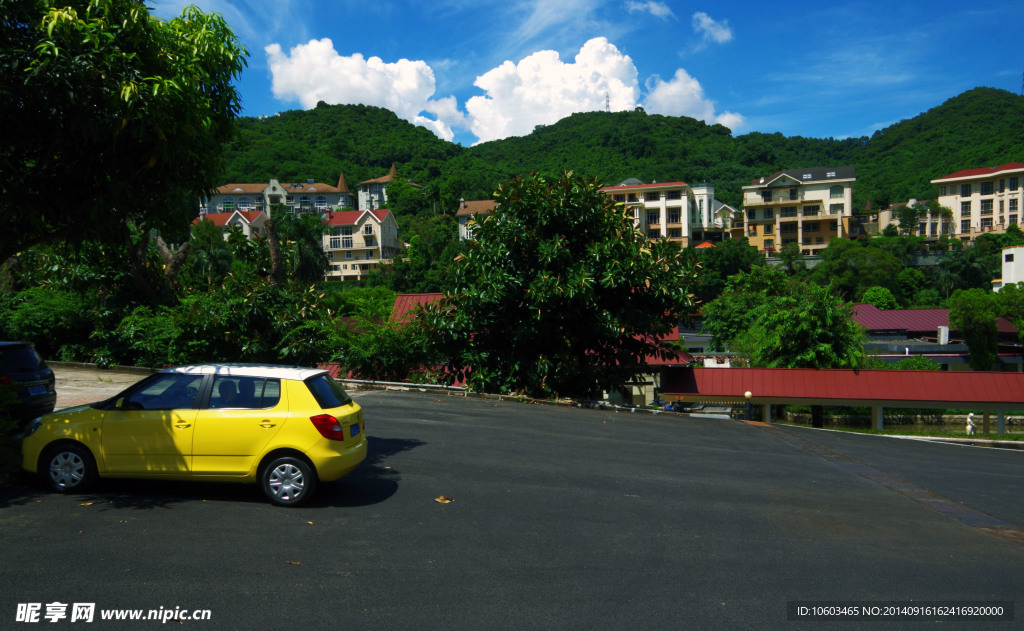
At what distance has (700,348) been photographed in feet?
172

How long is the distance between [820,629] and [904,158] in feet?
466

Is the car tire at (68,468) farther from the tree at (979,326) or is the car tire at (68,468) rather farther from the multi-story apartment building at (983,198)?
the multi-story apartment building at (983,198)

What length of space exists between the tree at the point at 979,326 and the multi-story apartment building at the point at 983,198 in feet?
191

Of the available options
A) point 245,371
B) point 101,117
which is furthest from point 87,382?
point 245,371

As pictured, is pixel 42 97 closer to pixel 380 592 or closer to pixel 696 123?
pixel 380 592

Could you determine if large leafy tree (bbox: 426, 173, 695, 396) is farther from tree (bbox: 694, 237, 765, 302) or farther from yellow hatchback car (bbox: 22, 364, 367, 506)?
tree (bbox: 694, 237, 765, 302)

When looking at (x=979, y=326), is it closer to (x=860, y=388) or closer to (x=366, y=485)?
(x=860, y=388)

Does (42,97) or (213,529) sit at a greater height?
(42,97)

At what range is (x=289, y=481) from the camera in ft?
22.2

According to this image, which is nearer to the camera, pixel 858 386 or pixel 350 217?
pixel 858 386

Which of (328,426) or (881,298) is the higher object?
(881,298)

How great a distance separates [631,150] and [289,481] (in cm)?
13003

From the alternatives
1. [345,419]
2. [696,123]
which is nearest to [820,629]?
[345,419]

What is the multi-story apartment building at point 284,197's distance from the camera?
111625mm
